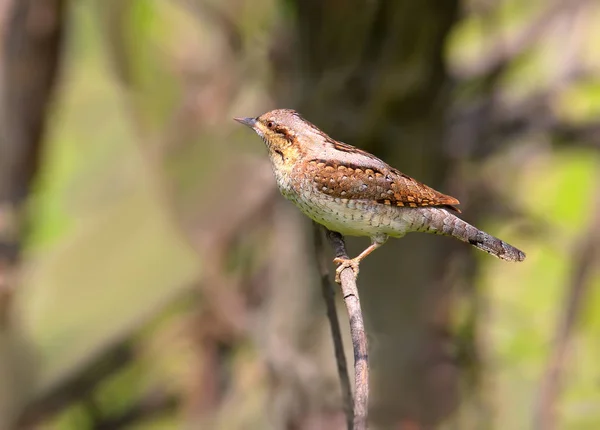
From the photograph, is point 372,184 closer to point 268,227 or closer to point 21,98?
point 21,98

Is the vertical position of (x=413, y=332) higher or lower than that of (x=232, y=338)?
lower

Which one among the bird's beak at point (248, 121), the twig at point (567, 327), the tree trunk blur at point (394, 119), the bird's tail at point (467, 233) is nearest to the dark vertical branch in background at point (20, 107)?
the tree trunk blur at point (394, 119)

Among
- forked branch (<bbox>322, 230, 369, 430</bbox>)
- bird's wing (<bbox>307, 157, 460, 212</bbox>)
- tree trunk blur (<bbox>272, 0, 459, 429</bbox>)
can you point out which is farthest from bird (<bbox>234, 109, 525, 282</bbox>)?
tree trunk blur (<bbox>272, 0, 459, 429</bbox>)

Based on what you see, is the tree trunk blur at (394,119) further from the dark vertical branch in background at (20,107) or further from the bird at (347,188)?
the dark vertical branch in background at (20,107)

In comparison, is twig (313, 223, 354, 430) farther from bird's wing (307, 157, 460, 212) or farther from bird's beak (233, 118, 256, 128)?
bird's beak (233, 118, 256, 128)

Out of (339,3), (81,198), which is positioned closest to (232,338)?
(81,198)

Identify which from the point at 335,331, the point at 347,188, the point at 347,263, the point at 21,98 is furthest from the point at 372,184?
the point at 21,98

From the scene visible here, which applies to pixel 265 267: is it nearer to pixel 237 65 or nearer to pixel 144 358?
pixel 144 358
